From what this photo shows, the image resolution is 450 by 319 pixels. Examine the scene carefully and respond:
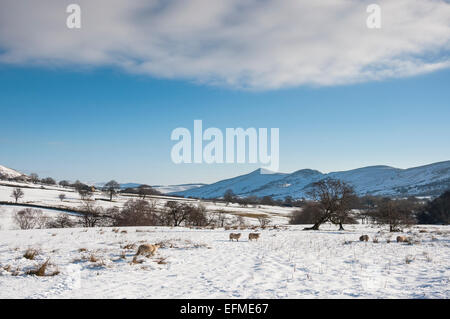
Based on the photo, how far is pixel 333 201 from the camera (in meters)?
35.4

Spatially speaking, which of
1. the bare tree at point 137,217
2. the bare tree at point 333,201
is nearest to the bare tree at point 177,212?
the bare tree at point 137,217

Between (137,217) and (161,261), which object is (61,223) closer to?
(137,217)

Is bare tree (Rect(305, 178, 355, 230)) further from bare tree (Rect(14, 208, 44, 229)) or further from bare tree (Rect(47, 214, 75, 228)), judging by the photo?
bare tree (Rect(14, 208, 44, 229))

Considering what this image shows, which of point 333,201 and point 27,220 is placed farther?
point 27,220

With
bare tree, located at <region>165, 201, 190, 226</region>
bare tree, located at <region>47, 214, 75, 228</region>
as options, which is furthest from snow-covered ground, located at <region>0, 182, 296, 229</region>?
bare tree, located at <region>165, 201, 190, 226</region>

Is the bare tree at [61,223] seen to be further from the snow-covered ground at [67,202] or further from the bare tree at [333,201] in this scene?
the bare tree at [333,201]

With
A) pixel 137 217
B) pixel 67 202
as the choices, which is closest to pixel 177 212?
pixel 137 217

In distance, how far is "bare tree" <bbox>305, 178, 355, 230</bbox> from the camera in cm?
3512

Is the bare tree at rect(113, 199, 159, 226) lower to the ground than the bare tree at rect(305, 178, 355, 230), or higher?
lower

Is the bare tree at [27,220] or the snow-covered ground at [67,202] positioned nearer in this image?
the bare tree at [27,220]

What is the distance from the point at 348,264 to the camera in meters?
11.3

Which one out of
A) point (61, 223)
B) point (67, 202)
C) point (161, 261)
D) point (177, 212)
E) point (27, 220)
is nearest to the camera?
point (161, 261)

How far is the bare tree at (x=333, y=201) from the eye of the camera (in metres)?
35.1
